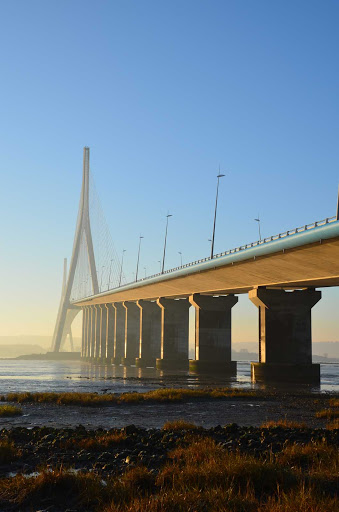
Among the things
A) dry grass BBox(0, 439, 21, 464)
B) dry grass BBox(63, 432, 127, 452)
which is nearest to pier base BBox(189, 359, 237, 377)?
dry grass BBox(63, 432, 127, 452)

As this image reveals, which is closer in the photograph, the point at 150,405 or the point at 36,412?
the point at 36,412

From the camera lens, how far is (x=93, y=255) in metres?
136

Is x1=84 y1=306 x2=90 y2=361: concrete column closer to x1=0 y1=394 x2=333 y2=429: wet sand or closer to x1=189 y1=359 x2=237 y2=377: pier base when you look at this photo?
x1=189 y1=359 x2=237 y2=377: pier base

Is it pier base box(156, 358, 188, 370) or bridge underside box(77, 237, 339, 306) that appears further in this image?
pier base box(156, 358, 188, 370)

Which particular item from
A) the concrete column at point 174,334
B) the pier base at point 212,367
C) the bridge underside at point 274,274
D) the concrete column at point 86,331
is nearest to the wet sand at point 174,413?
the bridge underside at point 274,274

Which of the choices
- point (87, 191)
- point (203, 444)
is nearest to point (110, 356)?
point (87, 191)

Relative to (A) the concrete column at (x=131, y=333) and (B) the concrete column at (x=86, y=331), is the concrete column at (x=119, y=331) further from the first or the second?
(B) the concrete column at (x=86, y=331)

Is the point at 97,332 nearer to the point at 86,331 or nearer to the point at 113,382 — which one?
the point at 86,331

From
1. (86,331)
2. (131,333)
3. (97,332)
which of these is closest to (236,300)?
(131,333)

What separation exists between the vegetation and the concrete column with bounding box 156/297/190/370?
240ft

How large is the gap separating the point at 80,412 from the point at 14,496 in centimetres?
1713

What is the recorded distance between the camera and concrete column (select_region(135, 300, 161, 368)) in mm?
97188

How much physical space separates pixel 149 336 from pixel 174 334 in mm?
13550

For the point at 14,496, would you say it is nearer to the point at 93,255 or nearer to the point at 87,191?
the point at 93,255
